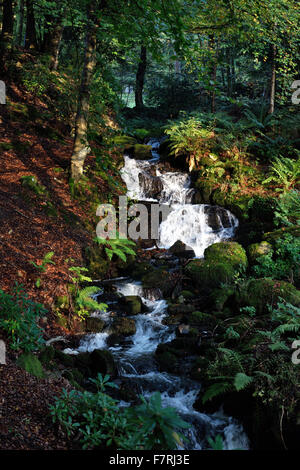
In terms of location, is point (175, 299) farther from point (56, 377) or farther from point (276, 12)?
point (276, 12)

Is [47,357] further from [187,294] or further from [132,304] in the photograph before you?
[187,294]

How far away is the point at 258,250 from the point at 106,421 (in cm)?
694

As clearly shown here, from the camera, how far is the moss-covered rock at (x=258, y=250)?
895cm

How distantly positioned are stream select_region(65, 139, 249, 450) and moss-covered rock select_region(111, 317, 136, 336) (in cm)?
12

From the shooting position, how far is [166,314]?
7.36 metres

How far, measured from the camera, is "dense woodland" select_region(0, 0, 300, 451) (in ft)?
11.8

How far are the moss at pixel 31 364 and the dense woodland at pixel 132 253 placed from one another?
0.02 metres

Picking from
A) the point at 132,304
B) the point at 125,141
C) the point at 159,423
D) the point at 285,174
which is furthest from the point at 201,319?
the point at 125,141

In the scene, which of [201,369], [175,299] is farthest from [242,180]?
[201,369]

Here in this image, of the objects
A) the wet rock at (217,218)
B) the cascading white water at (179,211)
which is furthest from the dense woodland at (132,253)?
the wet rock at (217,218)

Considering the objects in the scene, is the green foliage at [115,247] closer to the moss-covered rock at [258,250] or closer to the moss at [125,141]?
the moss-covered rock at [258,250]

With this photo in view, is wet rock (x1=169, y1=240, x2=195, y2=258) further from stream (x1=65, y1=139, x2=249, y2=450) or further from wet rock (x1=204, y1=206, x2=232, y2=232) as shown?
wet rock (x1=204, y1=206, x2=232, y2=232)

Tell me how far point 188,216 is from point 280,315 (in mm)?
6565
